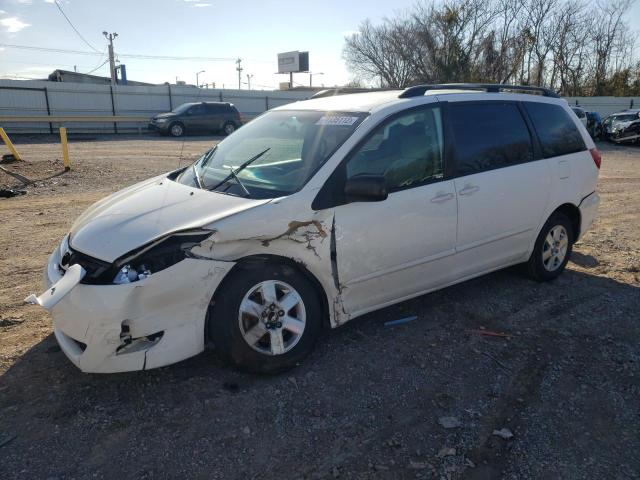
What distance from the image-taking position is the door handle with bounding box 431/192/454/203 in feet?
12.5

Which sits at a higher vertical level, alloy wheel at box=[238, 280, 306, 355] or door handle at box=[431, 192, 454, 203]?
door handle at box=[431, 192, 454, 203]

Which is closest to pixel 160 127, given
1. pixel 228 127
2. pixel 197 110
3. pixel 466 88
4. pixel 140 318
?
pixel 197 110

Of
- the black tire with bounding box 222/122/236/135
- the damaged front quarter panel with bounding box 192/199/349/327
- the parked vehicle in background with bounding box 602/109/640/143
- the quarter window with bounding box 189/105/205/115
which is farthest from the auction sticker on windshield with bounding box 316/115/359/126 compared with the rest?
the parked vehicle in background with bounding box 602/109/640/143

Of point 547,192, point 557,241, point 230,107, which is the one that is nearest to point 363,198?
point 547,192

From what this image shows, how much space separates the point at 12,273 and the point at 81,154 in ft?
37.2

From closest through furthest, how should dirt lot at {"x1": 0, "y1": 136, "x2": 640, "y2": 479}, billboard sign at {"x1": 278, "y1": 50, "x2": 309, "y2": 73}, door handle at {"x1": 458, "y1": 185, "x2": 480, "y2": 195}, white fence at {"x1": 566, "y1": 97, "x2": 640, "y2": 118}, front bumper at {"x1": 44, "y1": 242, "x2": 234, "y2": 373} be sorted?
dirt lot at {"x1": 0, "y1": 136, "x2": 640, "y2": 479}, front bumper at {"x1": 44, "y1": 242, "x2": 234, "y2": 373}, door handle at {"x1": 458, "y1": 185, "x2": 480, "y2": 195}, white fence at {"x1": 566, "y1": 97, "x2": 640, "y2": 118}, billboard sign at {"x1": 278, "y1": 50, "x2": 309, "y2": 73}

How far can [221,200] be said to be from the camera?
333 cm

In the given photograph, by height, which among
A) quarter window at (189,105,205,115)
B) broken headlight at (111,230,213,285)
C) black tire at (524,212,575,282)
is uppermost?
quarter window at (189,105,205,115)

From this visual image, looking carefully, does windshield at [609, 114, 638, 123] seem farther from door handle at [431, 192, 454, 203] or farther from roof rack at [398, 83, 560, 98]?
door handle at [431, 192, 454, 203]

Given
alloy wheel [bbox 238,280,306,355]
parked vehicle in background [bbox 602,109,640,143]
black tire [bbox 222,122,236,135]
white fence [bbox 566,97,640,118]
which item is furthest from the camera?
white fence [bbox 566,97,640,118]

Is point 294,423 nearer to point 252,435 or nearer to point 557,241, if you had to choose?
point 252,435

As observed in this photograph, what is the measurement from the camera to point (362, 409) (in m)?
2.99

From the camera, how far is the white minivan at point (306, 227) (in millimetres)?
2877

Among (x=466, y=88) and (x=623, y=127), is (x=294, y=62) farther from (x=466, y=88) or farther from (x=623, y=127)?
(x=466, y=88)
